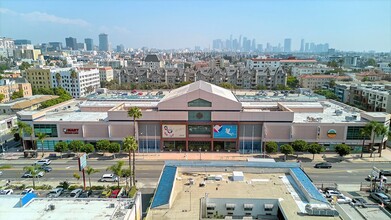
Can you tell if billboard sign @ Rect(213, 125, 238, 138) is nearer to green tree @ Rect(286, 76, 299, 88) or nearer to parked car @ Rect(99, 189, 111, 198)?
parked car @ Rect(99, 189, 111, 198)

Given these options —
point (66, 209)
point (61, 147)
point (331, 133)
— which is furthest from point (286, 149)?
point (61, 147)

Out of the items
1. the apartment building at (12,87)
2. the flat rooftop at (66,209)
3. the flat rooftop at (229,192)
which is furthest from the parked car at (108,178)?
the apartment building at (12,87)

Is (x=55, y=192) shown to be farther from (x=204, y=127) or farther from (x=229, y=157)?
(x=229, y=157)

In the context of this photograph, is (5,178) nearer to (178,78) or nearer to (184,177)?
(184,177)

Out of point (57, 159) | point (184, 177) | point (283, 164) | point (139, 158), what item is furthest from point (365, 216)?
point (57, 159)

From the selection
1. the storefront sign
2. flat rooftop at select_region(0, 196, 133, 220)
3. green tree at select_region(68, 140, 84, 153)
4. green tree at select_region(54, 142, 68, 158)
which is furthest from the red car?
the storefront sign

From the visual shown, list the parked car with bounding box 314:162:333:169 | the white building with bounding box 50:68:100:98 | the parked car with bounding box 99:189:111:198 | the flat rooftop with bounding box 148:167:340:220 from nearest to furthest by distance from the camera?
the flat rooftop with bounding box 148:167:340:220, the parked car with bounding box 99:189:111:198, the parked car with bounding box 314:162:333:169, the white building with bounding box 50:68:100:98
